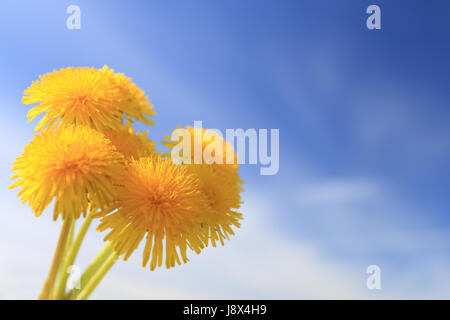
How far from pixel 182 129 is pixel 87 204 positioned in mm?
788

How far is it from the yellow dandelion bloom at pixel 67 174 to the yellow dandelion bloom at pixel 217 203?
0.36 metres

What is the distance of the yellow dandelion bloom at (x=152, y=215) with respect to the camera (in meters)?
1.09

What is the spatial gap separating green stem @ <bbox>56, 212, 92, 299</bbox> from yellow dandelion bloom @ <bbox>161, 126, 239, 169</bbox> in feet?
1.66

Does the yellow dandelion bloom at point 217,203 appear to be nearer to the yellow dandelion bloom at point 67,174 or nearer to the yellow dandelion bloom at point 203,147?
the yellow dandelion bloom at point 203,147

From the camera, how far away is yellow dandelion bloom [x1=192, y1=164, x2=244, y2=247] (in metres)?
1.35

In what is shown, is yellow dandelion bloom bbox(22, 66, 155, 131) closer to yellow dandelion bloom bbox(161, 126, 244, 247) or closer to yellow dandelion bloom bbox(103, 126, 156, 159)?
yellow dandelion bloom bbox(103, 126, 156, 159)

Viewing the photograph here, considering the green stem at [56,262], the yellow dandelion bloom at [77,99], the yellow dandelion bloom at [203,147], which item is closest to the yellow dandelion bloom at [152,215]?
the green stem at [56,262]

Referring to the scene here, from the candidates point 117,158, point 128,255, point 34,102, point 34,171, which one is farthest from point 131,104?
point 128,255

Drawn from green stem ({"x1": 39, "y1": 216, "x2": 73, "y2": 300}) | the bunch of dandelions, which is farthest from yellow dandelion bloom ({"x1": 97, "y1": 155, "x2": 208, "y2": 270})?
green stem ({"x1": 39, "y1": 216, "x2": 73, "y2": 300})

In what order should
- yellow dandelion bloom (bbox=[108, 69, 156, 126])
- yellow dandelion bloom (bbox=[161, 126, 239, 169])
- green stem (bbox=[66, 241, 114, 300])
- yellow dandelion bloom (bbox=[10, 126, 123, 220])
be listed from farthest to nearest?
yellow dandelion bloom (bbox=[161, 126, 239, 169]) → yellow dandelion bloom (bbox=[108, 69, 156, 126]) → green stem (bbox=[66, 241, 114, 300]) → yellow dandelion bloom (bbox=[10, 126, 123, 220])
